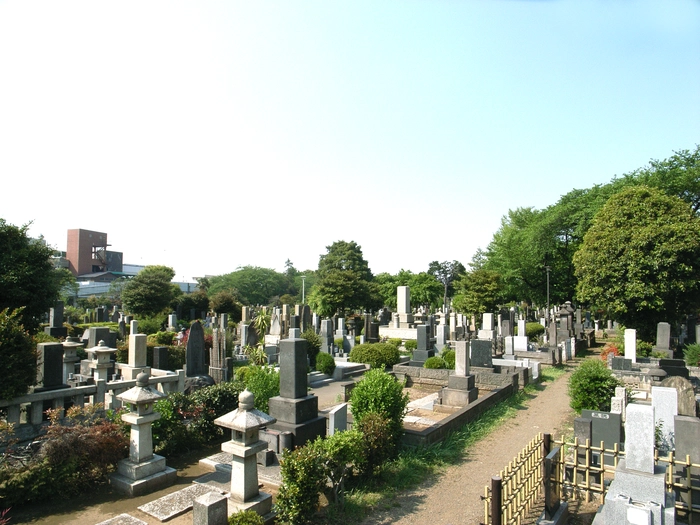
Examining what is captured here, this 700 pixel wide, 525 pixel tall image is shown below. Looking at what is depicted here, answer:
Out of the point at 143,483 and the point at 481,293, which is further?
the point at 481,293

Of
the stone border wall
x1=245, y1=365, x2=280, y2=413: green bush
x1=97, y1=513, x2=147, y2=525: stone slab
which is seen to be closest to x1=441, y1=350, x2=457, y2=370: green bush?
the stone border wall

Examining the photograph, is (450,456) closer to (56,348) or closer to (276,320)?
(56,348)

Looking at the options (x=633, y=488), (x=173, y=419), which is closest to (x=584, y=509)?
(x=633, y=488)

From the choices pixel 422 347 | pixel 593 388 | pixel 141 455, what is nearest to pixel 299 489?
pixel 141 455

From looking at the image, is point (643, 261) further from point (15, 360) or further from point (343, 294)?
point (343, 294)

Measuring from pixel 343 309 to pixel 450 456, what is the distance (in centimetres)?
3202

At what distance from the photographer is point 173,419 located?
8.34 meters

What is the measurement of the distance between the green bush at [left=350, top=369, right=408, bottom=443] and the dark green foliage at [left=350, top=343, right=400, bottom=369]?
10099 millimetres

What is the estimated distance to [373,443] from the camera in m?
7.33

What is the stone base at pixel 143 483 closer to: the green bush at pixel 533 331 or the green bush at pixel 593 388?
the green bush at pixel 593 388

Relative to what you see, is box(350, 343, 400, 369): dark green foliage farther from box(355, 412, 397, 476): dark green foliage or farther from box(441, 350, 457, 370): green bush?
box(355, 412, 397, 476): dark green foliage

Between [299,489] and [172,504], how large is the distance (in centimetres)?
206

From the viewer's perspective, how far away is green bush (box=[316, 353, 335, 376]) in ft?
55.1

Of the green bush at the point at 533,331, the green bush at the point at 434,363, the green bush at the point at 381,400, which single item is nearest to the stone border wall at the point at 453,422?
the green bush at the point at 381,400
